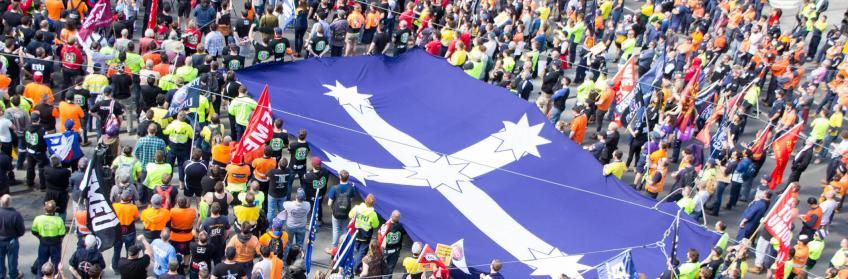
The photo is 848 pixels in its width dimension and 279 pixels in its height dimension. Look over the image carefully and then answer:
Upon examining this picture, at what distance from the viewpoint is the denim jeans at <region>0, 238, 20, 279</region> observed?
1458 cm

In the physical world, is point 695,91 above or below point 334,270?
above

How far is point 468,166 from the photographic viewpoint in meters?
18.1

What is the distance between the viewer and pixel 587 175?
17984 millimetres

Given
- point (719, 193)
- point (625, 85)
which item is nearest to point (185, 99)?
point (625, 85)

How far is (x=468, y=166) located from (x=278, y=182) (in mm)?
3363

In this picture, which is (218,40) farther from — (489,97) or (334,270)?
(334,270)

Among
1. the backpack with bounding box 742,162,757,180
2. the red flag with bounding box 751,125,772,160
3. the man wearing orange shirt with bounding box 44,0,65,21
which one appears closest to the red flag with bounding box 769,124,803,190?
the red flag with bounding box 751,125,772,160

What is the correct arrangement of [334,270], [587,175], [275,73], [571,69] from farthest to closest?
[571,69]
[275,73]
[587,175]
[334,270]

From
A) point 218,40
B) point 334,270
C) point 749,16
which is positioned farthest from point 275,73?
point 749,16

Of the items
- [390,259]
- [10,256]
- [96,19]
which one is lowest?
[10,256]

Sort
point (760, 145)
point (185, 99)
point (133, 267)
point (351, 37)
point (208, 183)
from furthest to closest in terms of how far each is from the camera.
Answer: point (351, 37) → point (760, 145) → point (185, 99) → point (208, 183) → point (133, 267)

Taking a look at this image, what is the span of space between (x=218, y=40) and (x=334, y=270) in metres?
8.70

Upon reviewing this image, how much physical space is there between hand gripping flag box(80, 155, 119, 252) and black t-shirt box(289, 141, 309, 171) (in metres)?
3.83

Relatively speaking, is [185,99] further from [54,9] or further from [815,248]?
[815,248]
